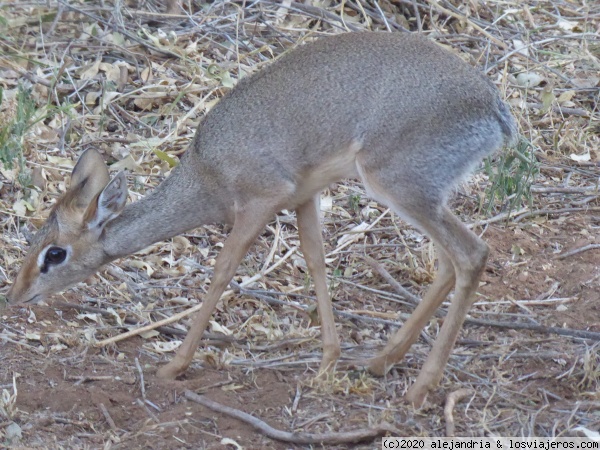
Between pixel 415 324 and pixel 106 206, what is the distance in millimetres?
1803

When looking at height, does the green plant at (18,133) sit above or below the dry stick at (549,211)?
above

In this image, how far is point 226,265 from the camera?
5.57 m

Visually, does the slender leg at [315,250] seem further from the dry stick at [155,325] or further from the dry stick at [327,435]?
the dry stick at [327,435]

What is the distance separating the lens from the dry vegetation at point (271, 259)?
17.0 feet

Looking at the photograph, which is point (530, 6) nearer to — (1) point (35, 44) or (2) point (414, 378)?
(1) point (35, 44)

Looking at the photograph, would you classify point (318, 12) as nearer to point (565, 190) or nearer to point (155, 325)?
point (565, 190)

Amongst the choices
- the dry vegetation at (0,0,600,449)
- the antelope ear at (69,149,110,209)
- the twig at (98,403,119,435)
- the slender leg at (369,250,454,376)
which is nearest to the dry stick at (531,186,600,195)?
the dry vegetation at (0,0,600,449)

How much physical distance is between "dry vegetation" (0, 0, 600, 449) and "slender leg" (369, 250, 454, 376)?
0.09m

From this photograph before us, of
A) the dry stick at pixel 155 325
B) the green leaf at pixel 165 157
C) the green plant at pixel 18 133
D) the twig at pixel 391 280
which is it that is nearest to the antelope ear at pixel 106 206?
the dry stick at pixel 155 325

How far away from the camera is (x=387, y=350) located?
5629 millimetres

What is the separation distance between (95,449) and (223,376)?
3.11 feet

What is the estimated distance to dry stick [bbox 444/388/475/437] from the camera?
4934 mm

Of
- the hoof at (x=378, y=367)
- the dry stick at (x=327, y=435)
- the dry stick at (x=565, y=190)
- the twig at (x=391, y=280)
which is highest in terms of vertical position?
A: the dry stick at (x=327, y=435)

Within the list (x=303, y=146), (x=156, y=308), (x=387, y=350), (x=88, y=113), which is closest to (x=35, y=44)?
(x=88, y=113)
